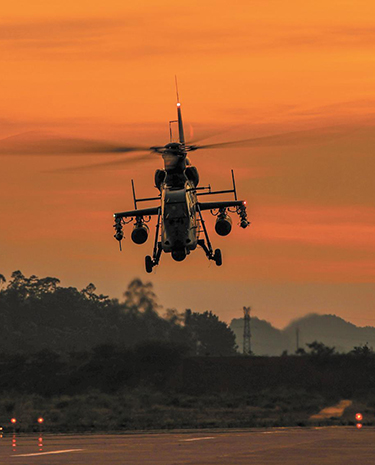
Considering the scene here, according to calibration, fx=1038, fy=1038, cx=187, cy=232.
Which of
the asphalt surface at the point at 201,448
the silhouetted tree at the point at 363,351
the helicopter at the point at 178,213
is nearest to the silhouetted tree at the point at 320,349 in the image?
the silhouetted tree at the point at 363,351

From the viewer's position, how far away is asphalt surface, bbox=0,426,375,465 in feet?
184

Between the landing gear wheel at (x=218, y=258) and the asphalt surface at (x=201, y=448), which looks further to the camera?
the landing gear wheel at (x=218, y=258)

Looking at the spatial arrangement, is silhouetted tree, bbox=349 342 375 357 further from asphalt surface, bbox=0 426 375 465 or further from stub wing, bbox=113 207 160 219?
stub wing, bbox=113 207 160 219


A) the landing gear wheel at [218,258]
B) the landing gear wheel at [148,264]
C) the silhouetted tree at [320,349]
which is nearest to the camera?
the landing gear wheel at [218,258]

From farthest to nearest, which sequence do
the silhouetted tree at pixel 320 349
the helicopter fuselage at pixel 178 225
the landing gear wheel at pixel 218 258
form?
the silhouetted tree at pixel 320 349 → the landing gear wheel at pixel 218 258 → the helicopter fuselage at pixel 178 225

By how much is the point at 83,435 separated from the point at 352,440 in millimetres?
23408

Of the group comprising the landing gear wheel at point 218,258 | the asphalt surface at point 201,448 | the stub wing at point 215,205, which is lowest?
the asphalt surface at point 201,448

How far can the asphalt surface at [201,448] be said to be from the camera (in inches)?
2212

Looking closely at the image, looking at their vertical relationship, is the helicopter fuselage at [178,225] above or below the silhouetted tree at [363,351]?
below

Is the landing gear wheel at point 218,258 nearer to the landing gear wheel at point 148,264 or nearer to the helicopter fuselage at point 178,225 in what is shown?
the helicopter fuselage at point 178,225

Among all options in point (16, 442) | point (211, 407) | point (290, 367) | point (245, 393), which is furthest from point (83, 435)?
point (290, 367)

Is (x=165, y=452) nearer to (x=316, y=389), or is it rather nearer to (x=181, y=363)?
(x=316, y=389)

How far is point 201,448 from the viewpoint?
65812 mm

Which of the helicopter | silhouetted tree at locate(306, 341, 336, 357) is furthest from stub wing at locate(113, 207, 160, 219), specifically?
silhouetted tree at locate(306, 341, 336, 357)
